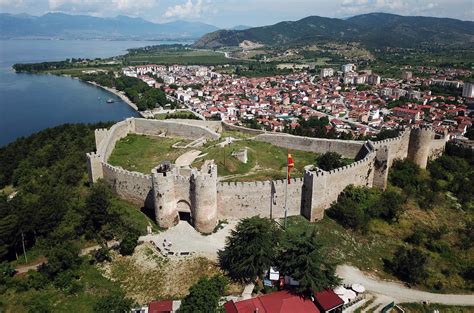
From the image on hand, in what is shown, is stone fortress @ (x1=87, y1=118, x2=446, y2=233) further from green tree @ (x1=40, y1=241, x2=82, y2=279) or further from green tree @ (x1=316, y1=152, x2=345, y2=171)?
green tree @ (x1=40, y1=241, x2=82, y2=279)

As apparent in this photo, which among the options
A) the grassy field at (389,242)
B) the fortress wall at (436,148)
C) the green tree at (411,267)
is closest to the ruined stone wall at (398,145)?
the fortress wall at (436,148)

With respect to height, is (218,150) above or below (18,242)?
above

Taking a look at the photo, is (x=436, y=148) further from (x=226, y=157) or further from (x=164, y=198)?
(x=164, y=198)

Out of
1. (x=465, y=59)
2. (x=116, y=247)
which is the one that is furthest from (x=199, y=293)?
(x=465, y=59)

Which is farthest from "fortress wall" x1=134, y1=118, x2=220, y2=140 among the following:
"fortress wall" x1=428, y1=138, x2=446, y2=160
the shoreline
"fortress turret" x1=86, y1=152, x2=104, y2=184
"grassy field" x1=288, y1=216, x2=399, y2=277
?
the shoreline

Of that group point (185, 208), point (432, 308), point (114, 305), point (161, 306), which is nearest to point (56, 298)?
point (114, 305)

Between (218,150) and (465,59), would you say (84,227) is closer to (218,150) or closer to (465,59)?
(218,150)

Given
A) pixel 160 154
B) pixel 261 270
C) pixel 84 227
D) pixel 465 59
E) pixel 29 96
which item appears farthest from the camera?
pixel 465 59
